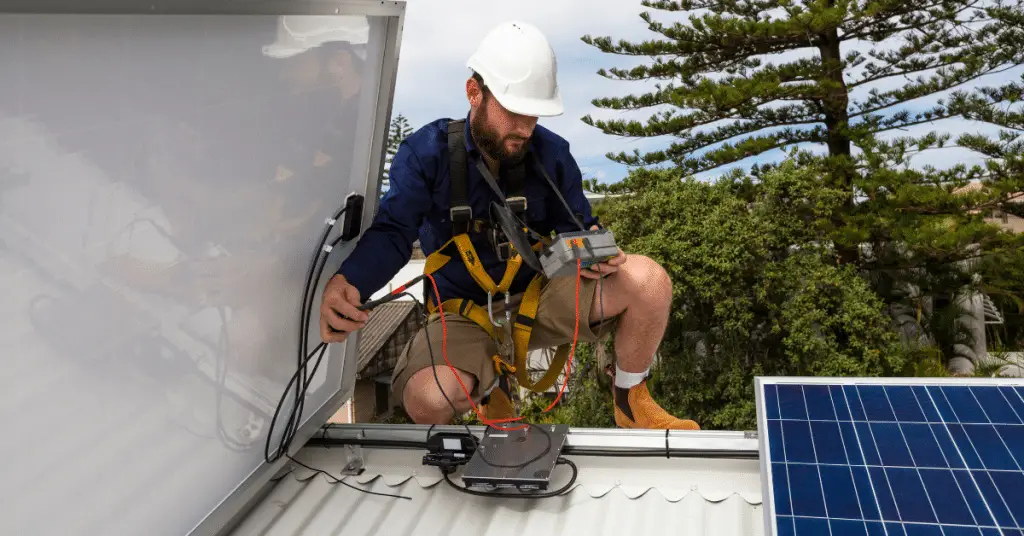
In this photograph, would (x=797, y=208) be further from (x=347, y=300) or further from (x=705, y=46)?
(x=347, y=300)

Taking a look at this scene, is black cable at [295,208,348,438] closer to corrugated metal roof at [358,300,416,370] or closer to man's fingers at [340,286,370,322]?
man's fingers at [340,286,370,322]

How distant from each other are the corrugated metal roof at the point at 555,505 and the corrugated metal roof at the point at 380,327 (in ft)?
35.8

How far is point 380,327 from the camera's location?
1411 centimetres

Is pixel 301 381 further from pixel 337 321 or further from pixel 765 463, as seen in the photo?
pixel 765 463

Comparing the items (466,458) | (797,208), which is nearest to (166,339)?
(466,458)

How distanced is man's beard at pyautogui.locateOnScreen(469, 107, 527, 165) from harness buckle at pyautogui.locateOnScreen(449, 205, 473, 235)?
0.18 m

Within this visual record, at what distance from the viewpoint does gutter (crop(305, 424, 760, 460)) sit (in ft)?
6.01

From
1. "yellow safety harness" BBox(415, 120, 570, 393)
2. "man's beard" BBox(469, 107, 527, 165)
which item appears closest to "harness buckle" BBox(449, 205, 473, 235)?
"yellow safety harness" BBox(415, 120, 570, 393)

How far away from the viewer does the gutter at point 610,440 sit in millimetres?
1833

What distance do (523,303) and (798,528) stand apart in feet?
4.62

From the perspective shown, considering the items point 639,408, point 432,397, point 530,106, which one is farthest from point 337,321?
point 639,408

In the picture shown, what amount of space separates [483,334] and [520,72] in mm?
848

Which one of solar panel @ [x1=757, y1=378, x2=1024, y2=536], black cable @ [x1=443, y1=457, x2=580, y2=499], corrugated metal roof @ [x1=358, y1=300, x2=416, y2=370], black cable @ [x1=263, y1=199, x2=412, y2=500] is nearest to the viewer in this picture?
solar panel @ [x1=757, y1=378, x2=1024, y2=536]

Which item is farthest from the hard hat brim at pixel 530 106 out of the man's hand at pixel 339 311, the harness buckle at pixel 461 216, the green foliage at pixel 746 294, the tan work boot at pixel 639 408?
the green foliage at pixel 746 294
